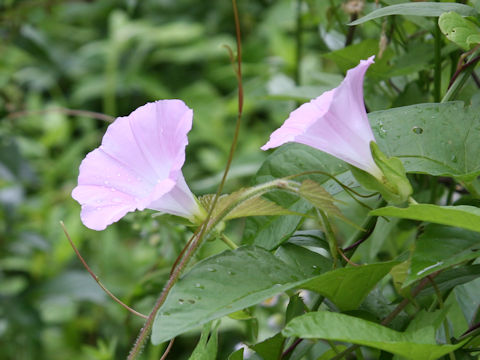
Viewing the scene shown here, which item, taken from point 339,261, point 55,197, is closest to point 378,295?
point 339,261

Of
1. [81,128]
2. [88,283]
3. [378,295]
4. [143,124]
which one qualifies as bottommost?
[81,128]

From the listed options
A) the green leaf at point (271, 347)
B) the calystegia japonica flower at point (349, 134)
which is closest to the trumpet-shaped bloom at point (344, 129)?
the calystegia japonica flower at point (349, 134)

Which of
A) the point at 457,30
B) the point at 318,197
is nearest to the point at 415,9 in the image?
the point at 457,30

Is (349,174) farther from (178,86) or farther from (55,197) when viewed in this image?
(178,86)

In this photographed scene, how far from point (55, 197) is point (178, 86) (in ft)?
2.37

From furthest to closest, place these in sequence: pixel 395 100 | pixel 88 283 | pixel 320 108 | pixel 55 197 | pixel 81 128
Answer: pixel 81 128 < pixel 55 197 < pixel 88 283 < pixel 395 100 < pixel 320 108

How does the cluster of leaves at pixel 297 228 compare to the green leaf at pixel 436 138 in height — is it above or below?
below

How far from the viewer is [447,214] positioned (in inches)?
11.6

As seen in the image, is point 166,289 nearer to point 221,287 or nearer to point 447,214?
point 221,287

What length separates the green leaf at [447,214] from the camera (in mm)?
291

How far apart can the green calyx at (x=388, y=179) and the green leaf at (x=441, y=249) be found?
0.02 metres

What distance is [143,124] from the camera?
363 mm

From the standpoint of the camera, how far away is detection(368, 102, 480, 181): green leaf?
1.15ft

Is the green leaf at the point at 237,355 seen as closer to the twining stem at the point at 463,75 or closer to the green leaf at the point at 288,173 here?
the green leaf at the point at 288,173
